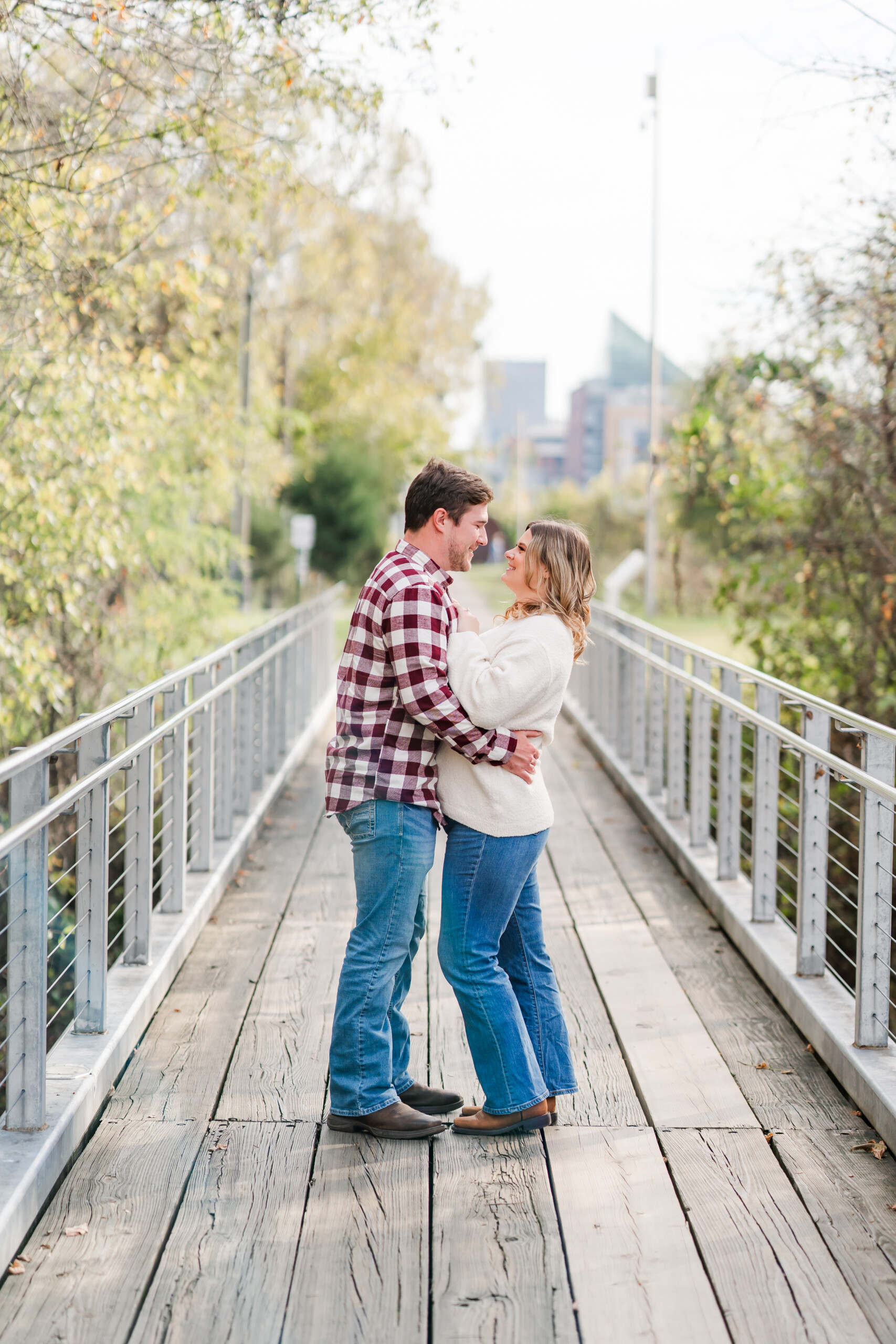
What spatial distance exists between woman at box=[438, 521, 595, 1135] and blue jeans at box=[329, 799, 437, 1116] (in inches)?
3.9

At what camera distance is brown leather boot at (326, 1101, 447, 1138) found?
348 cm

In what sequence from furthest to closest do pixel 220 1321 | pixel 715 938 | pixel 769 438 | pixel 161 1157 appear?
pixel 769 438
pixel 715 938
pixel 161 1157
pixel 220 1321

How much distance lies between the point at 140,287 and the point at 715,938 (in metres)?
4.99

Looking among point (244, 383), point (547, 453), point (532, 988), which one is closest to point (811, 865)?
point (532, 988)

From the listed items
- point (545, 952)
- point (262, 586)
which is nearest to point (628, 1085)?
point (545, 952)

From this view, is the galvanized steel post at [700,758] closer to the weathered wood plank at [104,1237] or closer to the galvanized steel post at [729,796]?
the galvanized steel post at [729,796]

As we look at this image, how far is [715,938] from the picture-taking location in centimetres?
540

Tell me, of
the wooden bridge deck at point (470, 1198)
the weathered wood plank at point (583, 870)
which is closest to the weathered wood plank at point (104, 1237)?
the wooden bridge deck at point (470, 1198)

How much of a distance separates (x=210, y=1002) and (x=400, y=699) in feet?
5.79

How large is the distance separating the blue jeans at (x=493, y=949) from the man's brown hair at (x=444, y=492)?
2.52 ft

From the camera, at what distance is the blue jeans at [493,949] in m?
3.34

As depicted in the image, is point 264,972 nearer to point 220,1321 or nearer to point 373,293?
point 220,1321

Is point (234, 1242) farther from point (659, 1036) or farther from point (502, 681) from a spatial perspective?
point (659, 1036)

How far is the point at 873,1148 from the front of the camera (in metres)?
3.42
